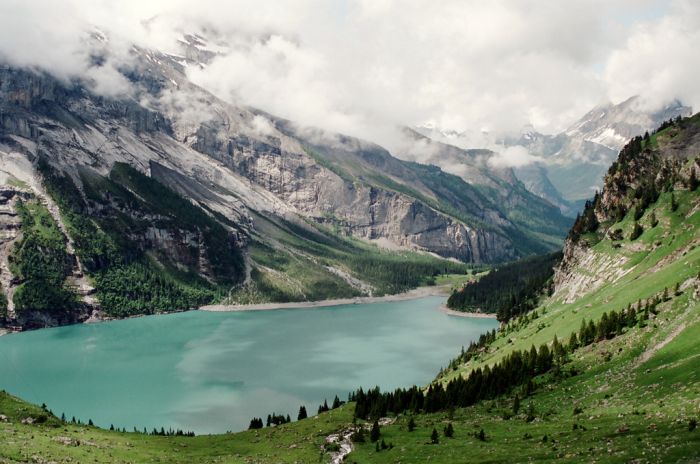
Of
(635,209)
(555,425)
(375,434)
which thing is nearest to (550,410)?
(555,425)

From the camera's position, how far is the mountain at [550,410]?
44719 millimetres

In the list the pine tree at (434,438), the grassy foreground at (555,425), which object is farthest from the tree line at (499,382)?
the pine tree at (434,438)

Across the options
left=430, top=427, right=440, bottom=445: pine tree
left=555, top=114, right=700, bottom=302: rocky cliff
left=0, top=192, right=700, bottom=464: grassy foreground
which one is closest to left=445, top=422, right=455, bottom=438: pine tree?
left=0, top=192, right=700, bottom=464: grassy foreground

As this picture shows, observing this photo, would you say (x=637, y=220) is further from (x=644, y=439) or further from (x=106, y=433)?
(x=106, y=433)

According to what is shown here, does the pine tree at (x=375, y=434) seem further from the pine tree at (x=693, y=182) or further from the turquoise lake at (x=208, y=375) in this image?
the pine tree at (x=693, y=182)

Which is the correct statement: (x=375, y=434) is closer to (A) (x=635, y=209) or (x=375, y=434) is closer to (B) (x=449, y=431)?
(B) (x=449, y=431)

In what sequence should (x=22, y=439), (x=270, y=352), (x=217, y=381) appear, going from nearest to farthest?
(x=22, y=439)
(x=217, y=381)
(x=270, y=352)

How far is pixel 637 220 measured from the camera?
119 m

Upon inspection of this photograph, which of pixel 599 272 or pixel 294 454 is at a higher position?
pixel 599 272

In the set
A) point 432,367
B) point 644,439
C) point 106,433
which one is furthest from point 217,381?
point 644,439

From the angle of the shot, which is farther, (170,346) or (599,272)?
(170,346)

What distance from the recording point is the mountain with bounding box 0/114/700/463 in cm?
4472

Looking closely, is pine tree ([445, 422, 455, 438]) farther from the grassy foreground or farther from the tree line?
the tree line

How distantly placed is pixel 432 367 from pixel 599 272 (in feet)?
160
